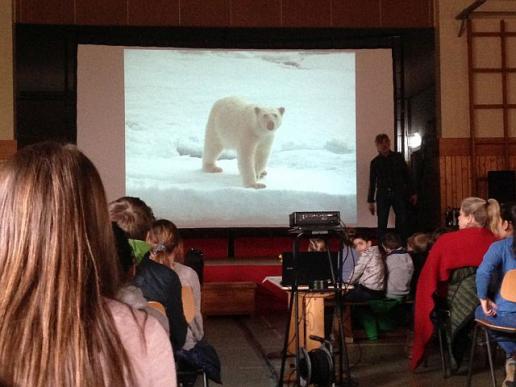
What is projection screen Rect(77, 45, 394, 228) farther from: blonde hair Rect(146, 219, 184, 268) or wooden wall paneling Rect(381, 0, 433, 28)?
blonde hair Rect(146, 219, 184, 268)

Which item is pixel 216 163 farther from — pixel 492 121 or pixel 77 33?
pixel 492 121

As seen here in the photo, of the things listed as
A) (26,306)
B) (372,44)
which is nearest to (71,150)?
(26,306)

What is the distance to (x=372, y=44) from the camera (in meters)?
10.7

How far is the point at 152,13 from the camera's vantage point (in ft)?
34.8

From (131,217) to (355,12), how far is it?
8497 millimetres

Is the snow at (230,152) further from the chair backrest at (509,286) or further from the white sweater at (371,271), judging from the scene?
the chair backrest at (509,286)

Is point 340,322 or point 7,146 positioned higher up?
point 7,146

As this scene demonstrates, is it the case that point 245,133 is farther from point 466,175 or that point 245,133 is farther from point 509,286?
point 509,286

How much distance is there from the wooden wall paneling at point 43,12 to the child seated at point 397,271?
6007 mm

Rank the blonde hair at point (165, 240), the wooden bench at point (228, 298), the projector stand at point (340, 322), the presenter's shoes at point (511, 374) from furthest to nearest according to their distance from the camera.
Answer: the wooden bench at point (228, 298) → the projector stand at point (340, 322) → the presenter's shoes at point (511, 374) → the blonde hair at point (165, 240)

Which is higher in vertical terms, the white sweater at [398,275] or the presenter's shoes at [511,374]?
the white sweater at [398,275]

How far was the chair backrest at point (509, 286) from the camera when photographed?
415 cm

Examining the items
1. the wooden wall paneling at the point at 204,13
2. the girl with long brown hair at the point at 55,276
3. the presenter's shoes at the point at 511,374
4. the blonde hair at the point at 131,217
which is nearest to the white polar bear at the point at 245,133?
the wooden wall paneling at the point at 204,13

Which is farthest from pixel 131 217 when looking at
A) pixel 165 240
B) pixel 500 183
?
pixel 500 183
